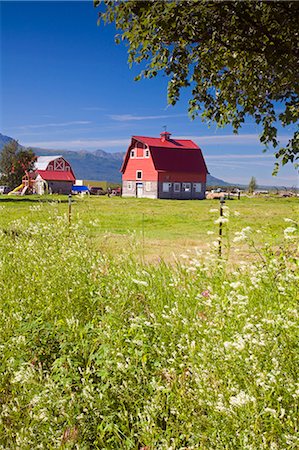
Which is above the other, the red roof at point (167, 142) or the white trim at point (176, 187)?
the red roof at point (167, 142)

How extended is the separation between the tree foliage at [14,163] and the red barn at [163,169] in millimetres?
20902

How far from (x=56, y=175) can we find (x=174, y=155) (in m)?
27.4

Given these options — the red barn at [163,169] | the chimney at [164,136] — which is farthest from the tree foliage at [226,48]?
the chimney at [164,136]

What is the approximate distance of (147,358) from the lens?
4422mm

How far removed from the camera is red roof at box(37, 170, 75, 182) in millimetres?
81394

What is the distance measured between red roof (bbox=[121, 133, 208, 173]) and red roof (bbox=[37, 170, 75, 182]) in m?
19.3

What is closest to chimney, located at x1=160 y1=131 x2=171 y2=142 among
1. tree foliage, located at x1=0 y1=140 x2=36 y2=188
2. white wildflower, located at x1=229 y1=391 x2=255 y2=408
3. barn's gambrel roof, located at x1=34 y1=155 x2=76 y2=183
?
barn's gambrel roof, located at x1=34 y1=155 x2=76 y2=183

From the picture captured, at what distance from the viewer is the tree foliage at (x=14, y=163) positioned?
79875 millimetres

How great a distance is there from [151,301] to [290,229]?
171cm

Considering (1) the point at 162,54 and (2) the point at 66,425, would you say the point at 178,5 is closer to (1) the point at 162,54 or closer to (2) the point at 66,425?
(1) the point at 162,54

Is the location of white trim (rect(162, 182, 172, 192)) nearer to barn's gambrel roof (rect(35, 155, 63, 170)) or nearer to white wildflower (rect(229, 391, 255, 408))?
barn's gambrel roof (rect(35, 155, 63, 170))

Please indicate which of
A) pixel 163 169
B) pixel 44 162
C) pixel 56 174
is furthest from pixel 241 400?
pixel 44 162

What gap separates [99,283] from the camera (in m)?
6.04

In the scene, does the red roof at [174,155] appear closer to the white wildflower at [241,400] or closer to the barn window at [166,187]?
Answer: the barn window at [166,187]
